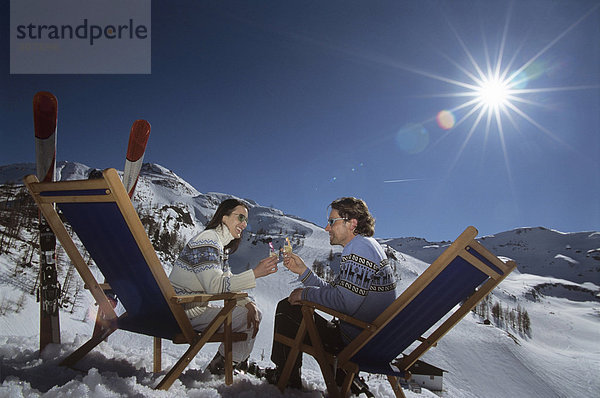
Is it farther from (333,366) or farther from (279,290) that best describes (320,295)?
→ (279,290)

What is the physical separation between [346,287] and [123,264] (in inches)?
64.6

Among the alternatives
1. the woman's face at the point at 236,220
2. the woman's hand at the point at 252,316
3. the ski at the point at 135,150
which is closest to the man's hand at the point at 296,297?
the woman's hand at the point at 252,316

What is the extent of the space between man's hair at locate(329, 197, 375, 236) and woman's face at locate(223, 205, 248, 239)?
913 mm

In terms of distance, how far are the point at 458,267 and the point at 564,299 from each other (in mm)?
187986

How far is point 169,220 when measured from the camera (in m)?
35.5

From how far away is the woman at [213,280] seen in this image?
245 centimetres

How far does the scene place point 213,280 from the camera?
242 cm

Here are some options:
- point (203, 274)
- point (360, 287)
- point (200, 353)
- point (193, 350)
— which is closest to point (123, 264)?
point (203, 274)

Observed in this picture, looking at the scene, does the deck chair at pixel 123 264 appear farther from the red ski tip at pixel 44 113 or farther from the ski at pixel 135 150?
the ski at pixel 135 150

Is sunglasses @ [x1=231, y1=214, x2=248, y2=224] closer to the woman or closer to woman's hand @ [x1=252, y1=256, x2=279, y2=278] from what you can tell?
the woman

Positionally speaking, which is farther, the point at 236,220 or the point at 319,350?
the point at 236,220

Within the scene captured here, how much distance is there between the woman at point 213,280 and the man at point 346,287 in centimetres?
29

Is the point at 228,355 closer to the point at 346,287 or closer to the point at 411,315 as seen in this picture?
the point at 346,287

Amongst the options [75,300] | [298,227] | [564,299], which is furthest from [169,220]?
[564,299]
